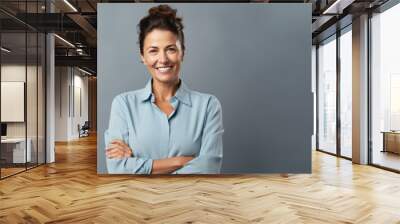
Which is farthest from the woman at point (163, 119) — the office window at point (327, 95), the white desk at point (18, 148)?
the office window at point (327, 95)

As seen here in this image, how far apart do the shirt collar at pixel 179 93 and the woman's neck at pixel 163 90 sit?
0.22ft

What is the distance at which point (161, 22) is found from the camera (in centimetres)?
668

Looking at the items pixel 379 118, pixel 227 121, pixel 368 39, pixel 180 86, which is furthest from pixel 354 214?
pixel 368 39

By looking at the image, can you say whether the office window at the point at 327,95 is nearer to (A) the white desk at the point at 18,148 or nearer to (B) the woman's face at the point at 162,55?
(B) the woman's face at the point at 162,55

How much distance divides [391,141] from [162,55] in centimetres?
477

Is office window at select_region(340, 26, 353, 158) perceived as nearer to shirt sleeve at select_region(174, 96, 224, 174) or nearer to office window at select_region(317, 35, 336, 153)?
office window at select_region(317, 35, 336, 153)

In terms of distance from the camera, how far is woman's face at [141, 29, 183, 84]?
21.4 feet

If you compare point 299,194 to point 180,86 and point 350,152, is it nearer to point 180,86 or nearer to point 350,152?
point 180,86

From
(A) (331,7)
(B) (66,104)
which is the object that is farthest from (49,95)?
(B) (66,104)

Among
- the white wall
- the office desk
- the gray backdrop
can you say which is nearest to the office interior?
the office desk

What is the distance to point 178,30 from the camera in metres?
6.71

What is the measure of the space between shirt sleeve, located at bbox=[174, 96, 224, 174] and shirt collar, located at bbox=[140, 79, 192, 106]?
0.39 meters

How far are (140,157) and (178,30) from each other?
2185 mm

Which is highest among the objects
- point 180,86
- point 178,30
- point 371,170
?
point 178,30
